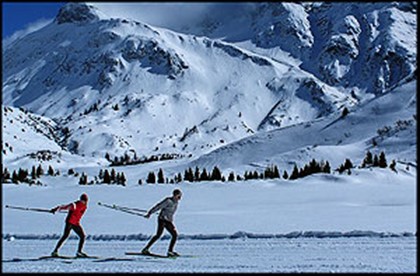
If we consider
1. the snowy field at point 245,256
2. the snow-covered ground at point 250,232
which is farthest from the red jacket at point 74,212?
the snow-covered ground at point 250,232

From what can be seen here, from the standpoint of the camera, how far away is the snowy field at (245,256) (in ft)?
46.1

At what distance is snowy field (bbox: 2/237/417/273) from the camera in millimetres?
14039

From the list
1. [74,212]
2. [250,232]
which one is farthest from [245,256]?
[74,212]

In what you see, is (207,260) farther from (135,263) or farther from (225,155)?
(225,155)

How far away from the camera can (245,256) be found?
53.0 ft

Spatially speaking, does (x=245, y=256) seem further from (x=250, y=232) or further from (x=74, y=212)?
(x=74, y=212)

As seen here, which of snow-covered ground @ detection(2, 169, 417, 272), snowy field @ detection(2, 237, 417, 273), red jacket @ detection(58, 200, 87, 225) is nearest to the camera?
snowy field @ detection(2, 237, 417, 273)

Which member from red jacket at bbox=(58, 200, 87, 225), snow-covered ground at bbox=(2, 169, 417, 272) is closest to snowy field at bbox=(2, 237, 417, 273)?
snow-covered ground at bbox=(2, 169, 417, 272)

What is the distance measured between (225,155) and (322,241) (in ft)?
370

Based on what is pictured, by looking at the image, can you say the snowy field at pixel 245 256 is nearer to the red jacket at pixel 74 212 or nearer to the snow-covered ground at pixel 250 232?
the snow-covered ground at pixel 250 232

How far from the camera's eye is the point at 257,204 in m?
34.9

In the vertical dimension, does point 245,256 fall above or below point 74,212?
below

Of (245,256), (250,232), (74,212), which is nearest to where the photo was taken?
(74,212)

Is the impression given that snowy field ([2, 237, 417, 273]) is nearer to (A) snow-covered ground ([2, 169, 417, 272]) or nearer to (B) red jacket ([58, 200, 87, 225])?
(A) snow-covered ground ([2, 169, 417, 272])
